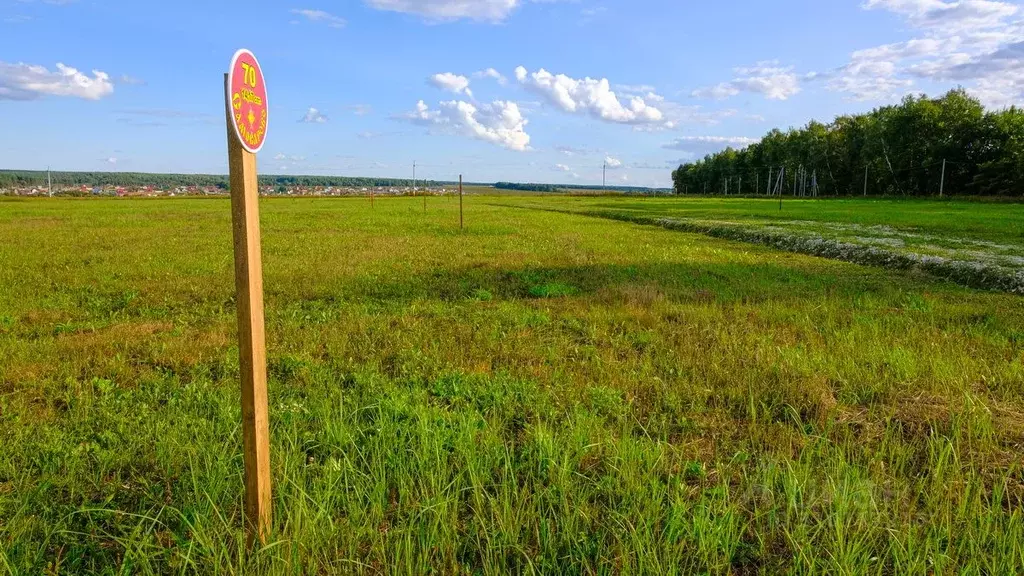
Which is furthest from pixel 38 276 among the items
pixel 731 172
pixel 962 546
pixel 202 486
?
pixel 731 172

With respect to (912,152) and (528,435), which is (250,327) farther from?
(912,152)

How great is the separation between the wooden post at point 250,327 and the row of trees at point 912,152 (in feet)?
189

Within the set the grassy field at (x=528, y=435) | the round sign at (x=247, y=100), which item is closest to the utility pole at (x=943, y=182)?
the grassy field at (x=528, y=435)

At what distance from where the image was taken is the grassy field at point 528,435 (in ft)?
9.80

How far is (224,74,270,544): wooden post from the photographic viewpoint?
8.39 ft

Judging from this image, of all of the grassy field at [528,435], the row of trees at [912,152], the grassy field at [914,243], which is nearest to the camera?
the grassy field at [528,435]

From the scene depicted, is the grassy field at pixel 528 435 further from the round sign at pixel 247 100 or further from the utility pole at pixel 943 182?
the utility pole at pixel 943 182

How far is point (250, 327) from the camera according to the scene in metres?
2.65

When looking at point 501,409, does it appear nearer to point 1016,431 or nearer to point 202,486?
point 202,486

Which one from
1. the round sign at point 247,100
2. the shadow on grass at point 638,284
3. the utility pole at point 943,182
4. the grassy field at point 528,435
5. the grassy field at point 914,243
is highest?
the utility pole at point 943,182

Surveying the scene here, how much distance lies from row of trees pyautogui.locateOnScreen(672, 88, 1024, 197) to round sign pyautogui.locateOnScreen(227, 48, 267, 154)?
2258 inches

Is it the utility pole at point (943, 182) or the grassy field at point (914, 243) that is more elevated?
the utility pole at point (943, 182)

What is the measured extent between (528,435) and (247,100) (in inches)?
115

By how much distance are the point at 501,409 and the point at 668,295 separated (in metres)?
5.82
